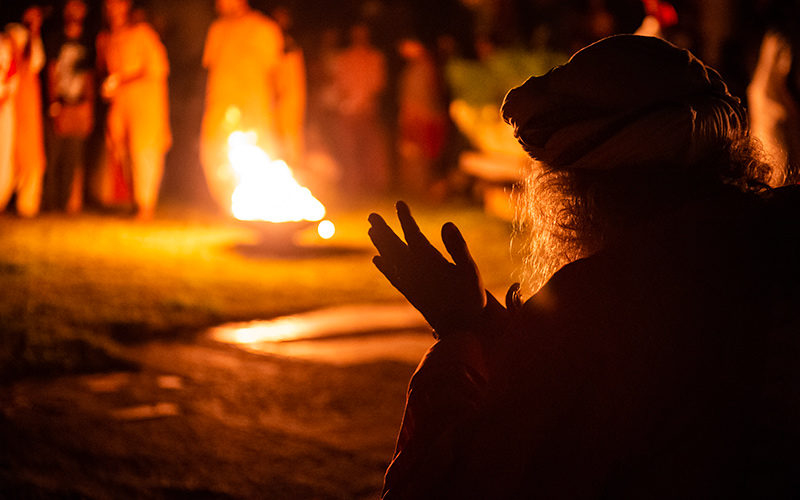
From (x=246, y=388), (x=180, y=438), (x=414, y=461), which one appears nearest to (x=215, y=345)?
(x=246, y=388)

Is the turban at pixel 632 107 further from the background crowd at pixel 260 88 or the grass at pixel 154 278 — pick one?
the background crowd at pixel 260 88

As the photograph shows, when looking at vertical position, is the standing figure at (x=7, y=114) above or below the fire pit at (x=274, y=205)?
above

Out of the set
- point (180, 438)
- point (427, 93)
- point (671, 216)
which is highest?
point (427, 93)

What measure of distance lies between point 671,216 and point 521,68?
1043cm

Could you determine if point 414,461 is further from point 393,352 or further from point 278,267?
point 278,267

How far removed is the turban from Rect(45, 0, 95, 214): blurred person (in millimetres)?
10617

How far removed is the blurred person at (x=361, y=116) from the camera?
614 inches

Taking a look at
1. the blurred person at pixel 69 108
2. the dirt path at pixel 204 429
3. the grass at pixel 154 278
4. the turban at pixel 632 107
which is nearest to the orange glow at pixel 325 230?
the grass at pixel 154 278

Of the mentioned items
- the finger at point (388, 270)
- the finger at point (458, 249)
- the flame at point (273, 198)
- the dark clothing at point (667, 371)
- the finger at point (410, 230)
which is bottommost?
the dark clothing at point (667, 371)

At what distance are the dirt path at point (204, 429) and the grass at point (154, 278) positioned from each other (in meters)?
0.48

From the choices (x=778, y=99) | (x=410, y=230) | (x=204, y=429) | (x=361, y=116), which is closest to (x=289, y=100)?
(x=361, y=116)

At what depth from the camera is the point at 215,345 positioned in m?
5.71

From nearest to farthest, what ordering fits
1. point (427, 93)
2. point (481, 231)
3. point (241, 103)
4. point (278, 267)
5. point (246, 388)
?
1. point (246, 388)
2. point (278, 267)
3. point (481, 231)
4. point (241, 103)
5. point (427, 93)

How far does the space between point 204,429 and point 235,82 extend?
329 inches
